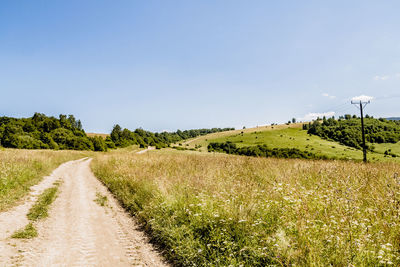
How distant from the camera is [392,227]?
140 inches

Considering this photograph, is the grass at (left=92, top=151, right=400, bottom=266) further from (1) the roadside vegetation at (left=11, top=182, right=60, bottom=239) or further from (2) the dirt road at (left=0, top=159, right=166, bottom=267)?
(1) the roadside vegetation at (left=11, top=182, right=60, bottom=239)

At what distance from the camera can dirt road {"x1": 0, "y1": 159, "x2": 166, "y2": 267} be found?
4.41m

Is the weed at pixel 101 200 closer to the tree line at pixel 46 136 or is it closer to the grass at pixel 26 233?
the grass at pixel 26 233

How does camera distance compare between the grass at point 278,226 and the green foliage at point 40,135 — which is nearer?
the grass at point 278,226

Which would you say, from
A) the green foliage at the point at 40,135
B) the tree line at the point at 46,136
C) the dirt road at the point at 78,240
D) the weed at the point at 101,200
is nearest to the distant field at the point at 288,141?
the tree line at the point at 46,136

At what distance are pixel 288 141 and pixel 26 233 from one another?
14189cm

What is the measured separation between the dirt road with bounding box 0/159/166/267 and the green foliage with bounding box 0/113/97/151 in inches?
2934

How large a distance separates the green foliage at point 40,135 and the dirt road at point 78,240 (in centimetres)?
7453

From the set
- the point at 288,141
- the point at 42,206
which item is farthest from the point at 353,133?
the point at 42,206

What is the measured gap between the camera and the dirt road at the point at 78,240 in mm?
4414

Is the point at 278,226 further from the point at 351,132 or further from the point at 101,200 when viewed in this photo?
the point at 351,132

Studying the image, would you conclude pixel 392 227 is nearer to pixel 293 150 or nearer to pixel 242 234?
pixel 242 234

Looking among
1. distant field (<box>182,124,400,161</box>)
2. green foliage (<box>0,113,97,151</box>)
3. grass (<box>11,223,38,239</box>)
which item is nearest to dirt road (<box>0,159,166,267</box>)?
grass (<box>11,223,38,239</box>)

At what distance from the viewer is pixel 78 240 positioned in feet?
17.6
